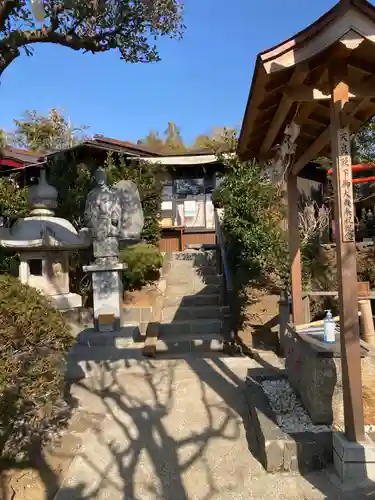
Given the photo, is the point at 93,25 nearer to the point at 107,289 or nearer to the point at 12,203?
the point at 107,289

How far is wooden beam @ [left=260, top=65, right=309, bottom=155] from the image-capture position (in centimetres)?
323

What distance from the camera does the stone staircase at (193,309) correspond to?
7.63 m

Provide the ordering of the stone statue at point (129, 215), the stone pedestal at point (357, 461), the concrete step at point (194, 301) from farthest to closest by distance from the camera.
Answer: the concrete step at point (194, 301)
the stone statue at point (129, 215)
the stone pedestal at point (357, 461)

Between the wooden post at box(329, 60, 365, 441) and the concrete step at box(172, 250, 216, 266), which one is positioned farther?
the concrete step at box(172, 250, 216, 266)

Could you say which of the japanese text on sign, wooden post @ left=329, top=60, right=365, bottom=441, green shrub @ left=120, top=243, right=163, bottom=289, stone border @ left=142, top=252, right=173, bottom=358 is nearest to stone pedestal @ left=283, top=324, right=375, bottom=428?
wooden post @ left=329, top=60, right=365, bottom=441

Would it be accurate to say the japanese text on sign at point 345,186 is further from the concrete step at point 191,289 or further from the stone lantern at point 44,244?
the concrete step at point 191,289

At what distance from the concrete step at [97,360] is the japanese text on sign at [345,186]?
3803 mm

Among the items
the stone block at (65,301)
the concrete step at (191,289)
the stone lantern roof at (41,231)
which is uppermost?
the stone lantern roof at (41,231)

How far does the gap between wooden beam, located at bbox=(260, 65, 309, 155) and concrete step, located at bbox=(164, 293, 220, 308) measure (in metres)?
5.29

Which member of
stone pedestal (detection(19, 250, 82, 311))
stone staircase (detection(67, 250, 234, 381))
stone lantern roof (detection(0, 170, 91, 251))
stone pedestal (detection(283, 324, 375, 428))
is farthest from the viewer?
stone pedestal (detection(19, 250, 82, 311))

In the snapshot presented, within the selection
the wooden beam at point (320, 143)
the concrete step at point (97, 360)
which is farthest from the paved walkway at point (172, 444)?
the wooden beam at point (320, 143)

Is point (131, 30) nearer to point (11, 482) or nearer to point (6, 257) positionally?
point (11, 482)

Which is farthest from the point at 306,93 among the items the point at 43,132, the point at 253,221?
the point at 43,132

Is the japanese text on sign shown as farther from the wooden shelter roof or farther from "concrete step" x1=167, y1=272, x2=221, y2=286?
"concrete step" x1=167, y1=272, x2=221, y2=286
